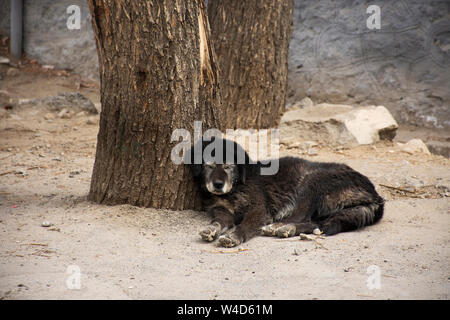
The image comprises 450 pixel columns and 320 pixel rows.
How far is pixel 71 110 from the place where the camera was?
1003cm

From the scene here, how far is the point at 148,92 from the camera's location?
469cm

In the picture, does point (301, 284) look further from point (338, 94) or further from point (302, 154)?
point (338, 94)

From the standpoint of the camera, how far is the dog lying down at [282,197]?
488 centimetres

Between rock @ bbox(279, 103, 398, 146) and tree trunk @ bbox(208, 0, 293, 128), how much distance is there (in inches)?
21.2

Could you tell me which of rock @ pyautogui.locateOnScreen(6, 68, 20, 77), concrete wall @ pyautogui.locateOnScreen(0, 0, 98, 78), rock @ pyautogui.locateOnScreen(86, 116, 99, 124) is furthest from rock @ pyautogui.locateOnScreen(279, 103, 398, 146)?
rock @ pyautogui.locateOnScreen(6, 68, 20, 77)

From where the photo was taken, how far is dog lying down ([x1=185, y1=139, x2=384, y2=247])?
488 centimetres

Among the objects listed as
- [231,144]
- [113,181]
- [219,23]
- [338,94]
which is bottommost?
[113,181]

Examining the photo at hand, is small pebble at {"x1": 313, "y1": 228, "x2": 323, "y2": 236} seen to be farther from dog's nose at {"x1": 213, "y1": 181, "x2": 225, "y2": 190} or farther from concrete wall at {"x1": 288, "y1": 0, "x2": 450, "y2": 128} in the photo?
concrete wall at {"x1": 288, "y1": 0, "x2": 450, "y2": 128}

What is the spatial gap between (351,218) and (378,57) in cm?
623

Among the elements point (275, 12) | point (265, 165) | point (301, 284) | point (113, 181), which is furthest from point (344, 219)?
point (275, 12)

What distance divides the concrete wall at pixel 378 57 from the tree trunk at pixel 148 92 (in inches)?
242

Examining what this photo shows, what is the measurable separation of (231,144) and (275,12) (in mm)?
3848

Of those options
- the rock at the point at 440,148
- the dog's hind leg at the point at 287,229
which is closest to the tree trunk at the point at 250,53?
the rock at the point at 440,148
